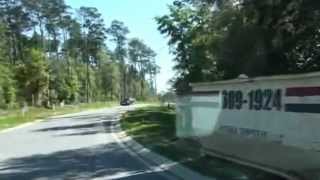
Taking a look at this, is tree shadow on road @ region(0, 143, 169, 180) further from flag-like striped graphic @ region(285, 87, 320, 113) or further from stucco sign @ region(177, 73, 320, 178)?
flag-like striped graphic @ region(285, 87, 320, 113)

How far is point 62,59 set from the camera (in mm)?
141625

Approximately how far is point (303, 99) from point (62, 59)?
13074 cm

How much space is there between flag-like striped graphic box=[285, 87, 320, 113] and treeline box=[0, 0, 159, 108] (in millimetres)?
A: 71689

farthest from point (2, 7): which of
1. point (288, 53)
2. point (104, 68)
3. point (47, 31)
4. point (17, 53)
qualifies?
point (288, 53)

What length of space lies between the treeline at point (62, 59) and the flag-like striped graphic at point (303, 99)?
235ft

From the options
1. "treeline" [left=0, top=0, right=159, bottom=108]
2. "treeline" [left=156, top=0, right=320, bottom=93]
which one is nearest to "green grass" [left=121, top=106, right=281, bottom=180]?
"treeline" [left=156, top=0, right=320, bottom=93]

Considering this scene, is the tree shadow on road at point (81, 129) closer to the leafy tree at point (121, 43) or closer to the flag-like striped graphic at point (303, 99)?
the flag-like striped graphic at point (303, 99)

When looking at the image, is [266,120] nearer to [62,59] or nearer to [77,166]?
[77,166]

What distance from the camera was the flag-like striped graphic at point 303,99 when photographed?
1214 centimetres

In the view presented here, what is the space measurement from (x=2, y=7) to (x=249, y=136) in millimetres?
97255

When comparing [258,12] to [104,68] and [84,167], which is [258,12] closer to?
[84,167]

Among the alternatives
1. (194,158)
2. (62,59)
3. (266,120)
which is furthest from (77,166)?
(62,59)

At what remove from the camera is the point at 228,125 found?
17328mm

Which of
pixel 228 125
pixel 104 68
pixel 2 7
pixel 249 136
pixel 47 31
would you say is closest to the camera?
pixel 249 136
